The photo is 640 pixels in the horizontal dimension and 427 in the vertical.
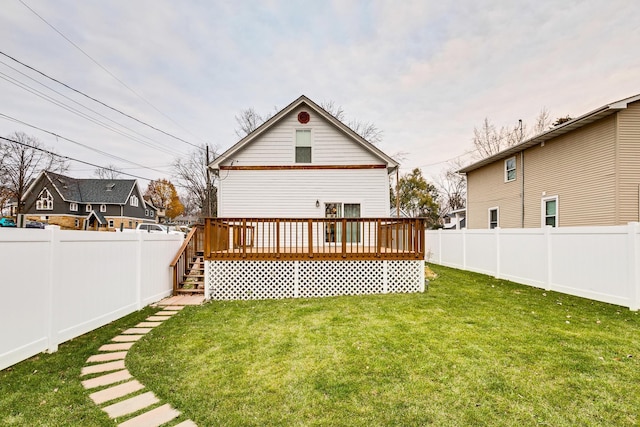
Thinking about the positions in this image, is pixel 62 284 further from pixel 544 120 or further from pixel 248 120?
pixel 544 120

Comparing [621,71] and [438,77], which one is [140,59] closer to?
[438,77]

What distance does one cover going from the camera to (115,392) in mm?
3006

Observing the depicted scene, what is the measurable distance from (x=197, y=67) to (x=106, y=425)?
1575 cm

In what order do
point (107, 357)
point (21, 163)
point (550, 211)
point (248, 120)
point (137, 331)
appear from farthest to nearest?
1. point (21, 163)
2. point (248, 120)
3. point (550, 211)
4. point (137, 331)
5. point (107, 357)

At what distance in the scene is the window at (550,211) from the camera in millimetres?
11352

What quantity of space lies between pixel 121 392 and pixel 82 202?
42.7m

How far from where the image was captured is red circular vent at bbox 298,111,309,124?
10938 mm

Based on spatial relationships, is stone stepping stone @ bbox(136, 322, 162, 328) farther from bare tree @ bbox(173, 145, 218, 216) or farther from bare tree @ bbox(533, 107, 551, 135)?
bare tree @ bbox(173, 145, 218, 216)

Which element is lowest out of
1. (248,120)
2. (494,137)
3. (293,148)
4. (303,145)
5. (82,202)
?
(82,202)

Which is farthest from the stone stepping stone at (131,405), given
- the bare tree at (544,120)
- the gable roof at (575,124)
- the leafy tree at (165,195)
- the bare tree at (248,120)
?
the leafy tree at (165,195)

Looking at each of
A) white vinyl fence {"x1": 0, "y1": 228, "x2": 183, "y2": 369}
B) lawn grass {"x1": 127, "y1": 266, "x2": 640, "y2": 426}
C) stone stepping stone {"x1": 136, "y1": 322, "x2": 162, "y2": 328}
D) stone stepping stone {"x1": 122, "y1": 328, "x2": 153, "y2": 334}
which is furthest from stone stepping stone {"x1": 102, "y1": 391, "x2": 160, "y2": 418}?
stone stepping stone {"x1": 136, "y1": 322, "x2": 162, "y2": 328}

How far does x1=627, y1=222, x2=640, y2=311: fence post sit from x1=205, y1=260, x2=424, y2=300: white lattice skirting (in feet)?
12.5

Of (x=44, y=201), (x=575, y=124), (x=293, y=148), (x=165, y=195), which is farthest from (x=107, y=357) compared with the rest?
(x=165, y=195)

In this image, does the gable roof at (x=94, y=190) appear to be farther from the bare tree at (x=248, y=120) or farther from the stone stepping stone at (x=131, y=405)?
the stone stepping stone at (x=131, y=405)
